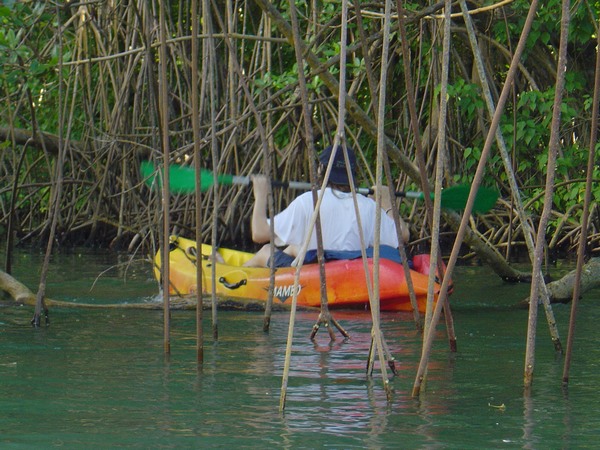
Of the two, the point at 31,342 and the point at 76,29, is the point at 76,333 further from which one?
the point at 76,29

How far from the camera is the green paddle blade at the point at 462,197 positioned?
236 inches

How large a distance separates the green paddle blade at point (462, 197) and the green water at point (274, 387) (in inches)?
21.2

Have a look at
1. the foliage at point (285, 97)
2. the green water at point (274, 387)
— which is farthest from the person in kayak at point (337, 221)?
the foliage at point (285, 97)

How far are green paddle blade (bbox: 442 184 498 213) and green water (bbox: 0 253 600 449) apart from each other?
54 cm

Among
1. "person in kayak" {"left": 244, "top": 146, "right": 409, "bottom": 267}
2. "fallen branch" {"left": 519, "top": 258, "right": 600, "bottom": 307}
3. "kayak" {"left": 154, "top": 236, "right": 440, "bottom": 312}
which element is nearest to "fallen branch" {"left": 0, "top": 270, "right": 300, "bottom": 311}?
"kayak" {"left": 154, "top": 236, "right": 440, "bottom": 312}

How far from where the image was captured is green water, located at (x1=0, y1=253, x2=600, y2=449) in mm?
3270

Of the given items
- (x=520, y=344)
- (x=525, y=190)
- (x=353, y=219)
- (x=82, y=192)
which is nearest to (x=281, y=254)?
(x=353, y=219)

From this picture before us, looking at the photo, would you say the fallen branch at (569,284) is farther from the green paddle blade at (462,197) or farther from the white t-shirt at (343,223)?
the white t-shirt at (343,223)

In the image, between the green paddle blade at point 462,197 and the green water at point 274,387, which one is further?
the green paddle blade at point 462,197

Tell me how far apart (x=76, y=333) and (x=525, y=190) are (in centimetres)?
429

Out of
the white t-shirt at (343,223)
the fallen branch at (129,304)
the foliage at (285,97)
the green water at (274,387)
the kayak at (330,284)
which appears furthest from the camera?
the foliage at (285,97)

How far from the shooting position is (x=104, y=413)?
353 centimetres

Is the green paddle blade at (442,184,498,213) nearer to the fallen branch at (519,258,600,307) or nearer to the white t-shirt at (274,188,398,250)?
the white t-shirt at (274,188,398,250)

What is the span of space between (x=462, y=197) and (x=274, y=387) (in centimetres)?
238
